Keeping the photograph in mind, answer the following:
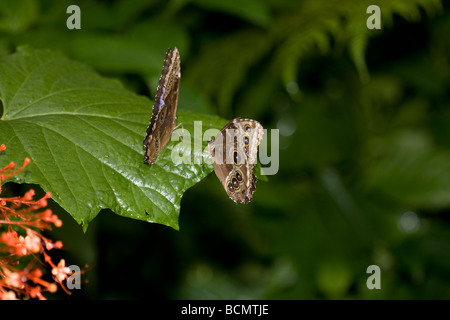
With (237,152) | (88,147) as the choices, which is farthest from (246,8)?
(88,147)

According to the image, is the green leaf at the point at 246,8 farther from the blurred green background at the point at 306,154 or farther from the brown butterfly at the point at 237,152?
the brown butterfly at the point at 237,152

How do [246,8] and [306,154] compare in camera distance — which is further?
[306,154]

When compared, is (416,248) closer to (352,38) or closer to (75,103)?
(352,38)

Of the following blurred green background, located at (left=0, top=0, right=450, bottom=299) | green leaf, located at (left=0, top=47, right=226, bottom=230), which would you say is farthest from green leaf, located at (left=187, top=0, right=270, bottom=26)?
green leaf, located at (left=0, top=47, right=226, bottom=230)

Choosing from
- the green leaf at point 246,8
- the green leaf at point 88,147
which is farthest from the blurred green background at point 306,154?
the green leaf at point 88,147

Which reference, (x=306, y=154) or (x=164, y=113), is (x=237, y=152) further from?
(x=306, y=154)

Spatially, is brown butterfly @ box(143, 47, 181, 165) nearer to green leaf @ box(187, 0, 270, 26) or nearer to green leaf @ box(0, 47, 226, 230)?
green leaf @ box(0, 47, 226, 230)
